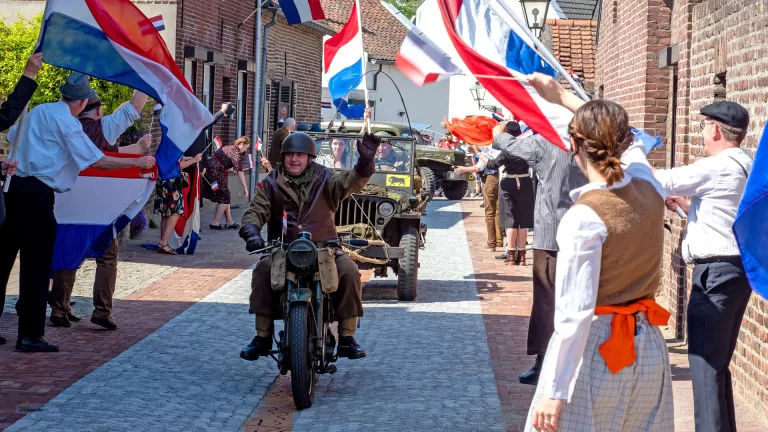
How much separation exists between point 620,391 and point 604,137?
844 mm

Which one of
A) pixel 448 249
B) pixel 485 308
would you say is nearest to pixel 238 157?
pixel 448 249

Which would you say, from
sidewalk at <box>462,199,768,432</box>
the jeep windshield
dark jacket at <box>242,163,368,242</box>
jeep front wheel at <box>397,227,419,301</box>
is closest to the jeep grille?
jeep front wheel at <box>397,227,419,301</box>

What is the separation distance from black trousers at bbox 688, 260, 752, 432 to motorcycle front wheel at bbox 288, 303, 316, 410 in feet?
7.78

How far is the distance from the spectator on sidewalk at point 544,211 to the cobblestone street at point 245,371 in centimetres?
36

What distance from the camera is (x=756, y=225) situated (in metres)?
4.54

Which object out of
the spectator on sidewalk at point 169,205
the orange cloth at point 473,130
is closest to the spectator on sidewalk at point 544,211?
the orange cloth at point 473,130

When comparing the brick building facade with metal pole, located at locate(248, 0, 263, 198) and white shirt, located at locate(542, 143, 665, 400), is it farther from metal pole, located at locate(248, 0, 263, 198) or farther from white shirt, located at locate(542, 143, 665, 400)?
metal pole, located at locate(248, 0, 263, 198)

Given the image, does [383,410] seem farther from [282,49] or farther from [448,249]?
[282,49]

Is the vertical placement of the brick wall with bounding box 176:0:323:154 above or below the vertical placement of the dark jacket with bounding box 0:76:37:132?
above

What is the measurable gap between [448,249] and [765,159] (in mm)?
13519

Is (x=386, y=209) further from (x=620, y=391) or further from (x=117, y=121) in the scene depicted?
(x=620, y=391)

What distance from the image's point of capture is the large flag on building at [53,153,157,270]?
9.33m

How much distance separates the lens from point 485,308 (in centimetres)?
1173

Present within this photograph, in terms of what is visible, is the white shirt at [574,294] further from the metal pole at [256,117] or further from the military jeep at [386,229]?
the metal pole at [256,117]
